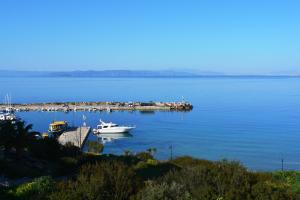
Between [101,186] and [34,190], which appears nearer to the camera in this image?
[101,186]

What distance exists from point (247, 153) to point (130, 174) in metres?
40.3

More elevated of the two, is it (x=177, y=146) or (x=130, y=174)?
(x=130, y=174)

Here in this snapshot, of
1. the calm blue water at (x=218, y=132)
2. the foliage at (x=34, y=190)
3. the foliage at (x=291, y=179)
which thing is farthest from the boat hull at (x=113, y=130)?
the foliage at (x=34, y=190)

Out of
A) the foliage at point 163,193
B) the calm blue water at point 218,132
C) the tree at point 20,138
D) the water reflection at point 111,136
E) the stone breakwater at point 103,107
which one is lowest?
the water reflection at point 111,136

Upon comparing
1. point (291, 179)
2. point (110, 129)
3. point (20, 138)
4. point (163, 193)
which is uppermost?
point (163, 193)

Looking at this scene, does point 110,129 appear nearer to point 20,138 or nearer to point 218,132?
point 218,132

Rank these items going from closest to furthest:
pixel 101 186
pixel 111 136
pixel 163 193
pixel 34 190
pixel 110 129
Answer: pixel 163 193
pixel 101 186
pixel 34 190
pixel 111 136
pixel 110 129

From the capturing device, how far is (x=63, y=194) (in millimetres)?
8656

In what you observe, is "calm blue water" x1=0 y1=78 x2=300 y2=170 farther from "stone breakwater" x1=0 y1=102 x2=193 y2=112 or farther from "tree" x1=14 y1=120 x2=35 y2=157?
"tree" x1=14 y1=120 x2=35 y2=157

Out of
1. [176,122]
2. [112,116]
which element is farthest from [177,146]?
[112,116]

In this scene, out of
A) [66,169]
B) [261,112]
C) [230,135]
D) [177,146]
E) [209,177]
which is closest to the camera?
[209,177]

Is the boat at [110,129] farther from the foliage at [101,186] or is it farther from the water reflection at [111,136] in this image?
the foliage at [101,186]

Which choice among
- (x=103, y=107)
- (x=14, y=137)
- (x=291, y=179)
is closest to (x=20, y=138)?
(x=14, y=137)

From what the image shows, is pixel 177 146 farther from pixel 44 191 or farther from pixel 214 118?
pixel 44 191
